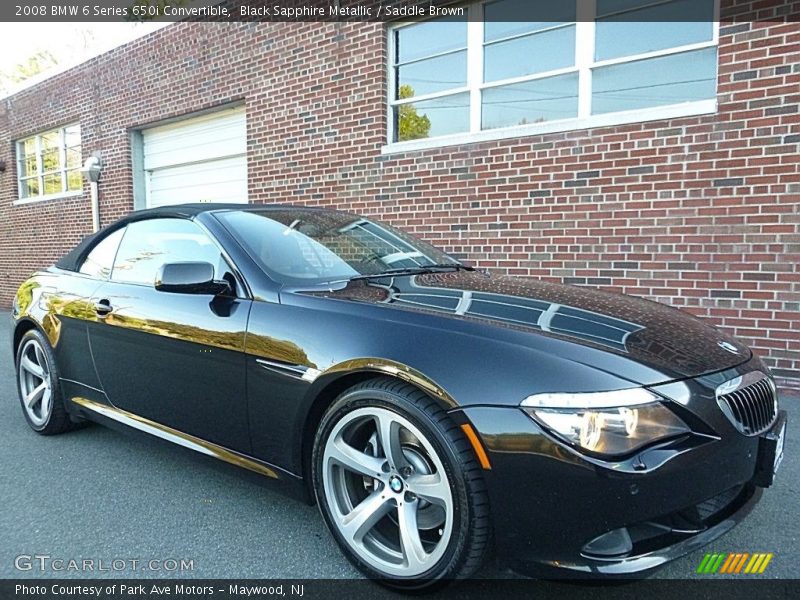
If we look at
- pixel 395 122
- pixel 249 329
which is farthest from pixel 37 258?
pixel 249 329

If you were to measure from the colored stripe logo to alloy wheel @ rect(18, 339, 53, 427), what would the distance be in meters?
3.67

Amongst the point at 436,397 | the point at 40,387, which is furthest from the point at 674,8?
the point at 40,387

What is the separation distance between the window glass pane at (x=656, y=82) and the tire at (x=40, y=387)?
4913mm

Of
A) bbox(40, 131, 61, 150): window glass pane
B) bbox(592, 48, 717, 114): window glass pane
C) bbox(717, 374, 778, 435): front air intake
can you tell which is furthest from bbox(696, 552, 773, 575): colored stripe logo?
bbox(40, 131, 61, 150): window glass pane

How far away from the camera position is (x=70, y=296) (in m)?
3.52

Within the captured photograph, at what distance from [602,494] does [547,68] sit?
16.6ft

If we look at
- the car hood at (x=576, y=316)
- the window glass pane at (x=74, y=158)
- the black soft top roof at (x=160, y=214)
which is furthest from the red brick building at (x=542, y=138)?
the black soft top roof at (x=160, y=214)

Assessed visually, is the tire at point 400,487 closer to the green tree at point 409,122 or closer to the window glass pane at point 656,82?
the window glass pane at point 656,82

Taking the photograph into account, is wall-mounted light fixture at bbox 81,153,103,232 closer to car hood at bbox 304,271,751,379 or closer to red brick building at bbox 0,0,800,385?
red brick building at bbox 0,0,800,385

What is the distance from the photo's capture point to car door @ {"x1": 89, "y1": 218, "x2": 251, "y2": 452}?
2.50 meters

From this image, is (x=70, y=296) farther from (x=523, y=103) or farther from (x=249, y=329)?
(x=523, y=103)

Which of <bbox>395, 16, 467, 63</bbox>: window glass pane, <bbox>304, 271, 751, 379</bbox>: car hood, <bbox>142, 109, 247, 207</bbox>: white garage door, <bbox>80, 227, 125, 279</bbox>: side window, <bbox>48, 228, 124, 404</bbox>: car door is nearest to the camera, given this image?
<bbox>304, 271, 751, 379</bbox>: car hood

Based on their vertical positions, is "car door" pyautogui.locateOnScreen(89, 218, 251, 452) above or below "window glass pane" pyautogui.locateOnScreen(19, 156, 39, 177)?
below

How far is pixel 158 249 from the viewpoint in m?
3.18
